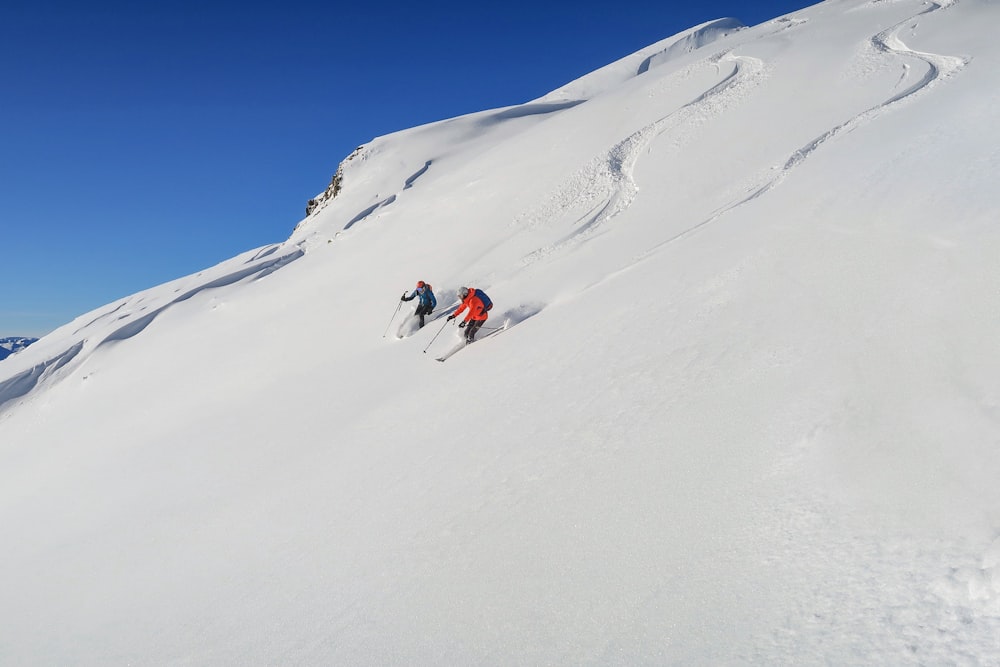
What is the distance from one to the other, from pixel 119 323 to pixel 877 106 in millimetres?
27639

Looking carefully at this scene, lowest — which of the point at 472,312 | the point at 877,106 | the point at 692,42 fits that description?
the point at 877,106

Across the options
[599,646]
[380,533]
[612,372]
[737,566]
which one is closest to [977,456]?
[737,566]

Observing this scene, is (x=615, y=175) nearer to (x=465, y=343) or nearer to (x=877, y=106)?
(x=877, y=106)

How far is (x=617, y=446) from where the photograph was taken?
6.29 m

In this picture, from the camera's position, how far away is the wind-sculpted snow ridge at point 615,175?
57.3ft

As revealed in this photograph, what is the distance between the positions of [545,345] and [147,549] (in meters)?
6.36

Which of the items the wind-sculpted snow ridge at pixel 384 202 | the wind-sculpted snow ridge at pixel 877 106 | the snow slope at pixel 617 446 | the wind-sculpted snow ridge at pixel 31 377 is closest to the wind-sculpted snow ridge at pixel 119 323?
the wind-sculpted snow ridge at pixel 31 377

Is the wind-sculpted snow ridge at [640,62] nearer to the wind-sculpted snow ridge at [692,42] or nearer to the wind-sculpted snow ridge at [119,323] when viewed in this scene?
the wind-sculpted snow ridge at [692,42]

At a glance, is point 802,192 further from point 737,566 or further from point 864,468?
point 737,566

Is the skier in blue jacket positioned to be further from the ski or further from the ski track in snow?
the ski track in snow

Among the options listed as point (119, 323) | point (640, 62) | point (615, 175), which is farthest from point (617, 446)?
point (640, 62)

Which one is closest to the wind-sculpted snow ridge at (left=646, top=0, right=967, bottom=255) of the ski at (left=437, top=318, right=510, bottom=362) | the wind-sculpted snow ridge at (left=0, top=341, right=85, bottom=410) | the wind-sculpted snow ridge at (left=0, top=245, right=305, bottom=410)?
the ski at (left=437, top=318, right=510, bottom=362)

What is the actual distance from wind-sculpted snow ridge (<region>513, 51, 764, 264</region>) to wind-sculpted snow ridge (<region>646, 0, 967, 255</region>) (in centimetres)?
371

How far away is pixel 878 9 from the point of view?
2708cm
